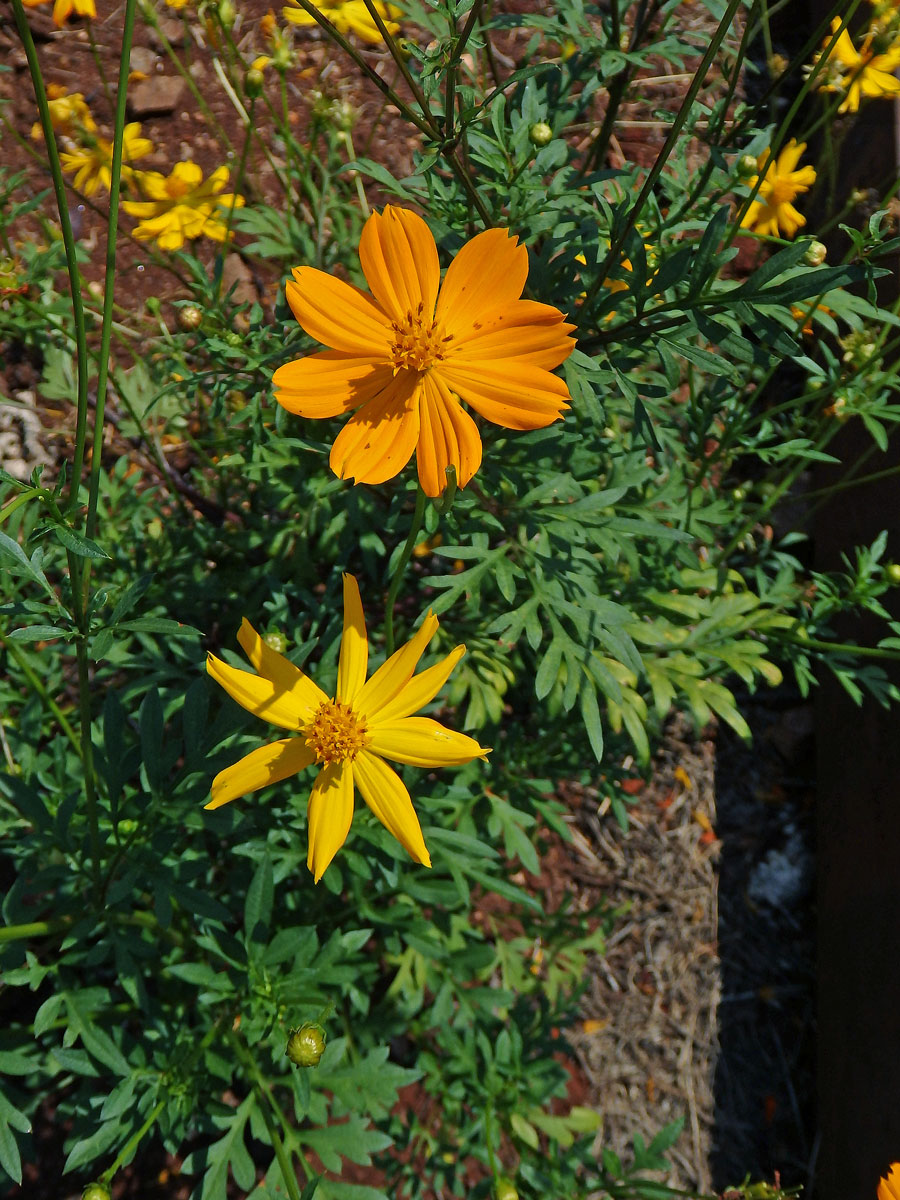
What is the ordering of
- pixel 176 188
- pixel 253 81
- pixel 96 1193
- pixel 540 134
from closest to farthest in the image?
pixel 96 1193
pixel 540 134
pixel 253 81
pixel 176 188

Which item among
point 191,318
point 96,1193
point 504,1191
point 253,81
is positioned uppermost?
point 253,81

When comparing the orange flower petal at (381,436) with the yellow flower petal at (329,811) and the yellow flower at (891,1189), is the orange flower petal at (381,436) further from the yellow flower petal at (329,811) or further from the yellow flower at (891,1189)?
the yellow flower at (891,1189)

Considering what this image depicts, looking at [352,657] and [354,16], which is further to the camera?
[354,16]

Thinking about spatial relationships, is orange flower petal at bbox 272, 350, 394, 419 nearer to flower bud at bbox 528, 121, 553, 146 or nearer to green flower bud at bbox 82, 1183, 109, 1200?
flower bud at bbox 528, 121, 553, 146

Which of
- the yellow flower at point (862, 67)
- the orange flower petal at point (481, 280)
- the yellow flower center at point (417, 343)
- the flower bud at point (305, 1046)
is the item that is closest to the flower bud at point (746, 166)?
the yellow flower at point (862, 67)

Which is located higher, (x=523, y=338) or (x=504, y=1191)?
(x=523, y=338)

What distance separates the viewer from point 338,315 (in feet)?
4.47

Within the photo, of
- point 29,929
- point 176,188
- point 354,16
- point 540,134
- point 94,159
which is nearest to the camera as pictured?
point 29,929

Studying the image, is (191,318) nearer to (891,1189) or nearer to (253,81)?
(253,81)

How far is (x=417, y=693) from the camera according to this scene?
137 centimetres

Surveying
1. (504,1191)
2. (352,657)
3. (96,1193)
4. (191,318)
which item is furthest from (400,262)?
(504,1191)

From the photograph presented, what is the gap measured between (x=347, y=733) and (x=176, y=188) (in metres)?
1.31

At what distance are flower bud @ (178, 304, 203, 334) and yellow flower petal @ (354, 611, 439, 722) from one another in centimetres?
71

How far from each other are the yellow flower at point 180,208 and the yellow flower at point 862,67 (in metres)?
1.21
